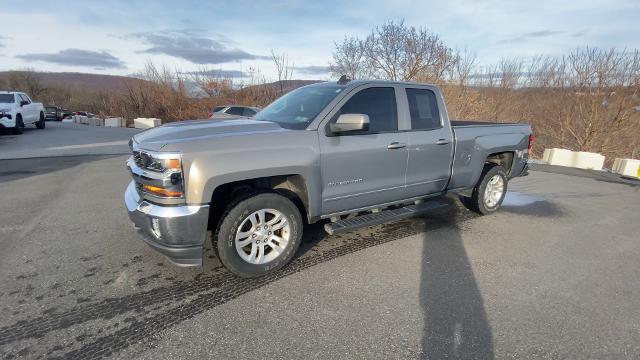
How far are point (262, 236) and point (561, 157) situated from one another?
37.6 ft

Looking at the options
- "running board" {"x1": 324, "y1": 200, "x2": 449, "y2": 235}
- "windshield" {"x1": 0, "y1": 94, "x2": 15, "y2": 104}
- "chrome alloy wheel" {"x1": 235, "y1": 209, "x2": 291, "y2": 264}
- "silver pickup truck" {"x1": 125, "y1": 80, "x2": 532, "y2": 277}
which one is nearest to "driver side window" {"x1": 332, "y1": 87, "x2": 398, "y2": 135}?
"silver pickup truck" {"x1": 125, "y1": 80, "x2": 532, "y2": 277}

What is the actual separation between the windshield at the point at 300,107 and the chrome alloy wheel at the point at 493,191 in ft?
10.3

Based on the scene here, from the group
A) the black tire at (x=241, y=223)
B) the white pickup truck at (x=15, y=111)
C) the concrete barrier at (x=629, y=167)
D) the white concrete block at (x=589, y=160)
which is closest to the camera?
the black tire at (x=241, y=223)

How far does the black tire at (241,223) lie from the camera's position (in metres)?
3.23

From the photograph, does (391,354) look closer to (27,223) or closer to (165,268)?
(165,268)

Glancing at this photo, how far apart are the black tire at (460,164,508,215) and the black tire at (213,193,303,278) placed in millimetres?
3261

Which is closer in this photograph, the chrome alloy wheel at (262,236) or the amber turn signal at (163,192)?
the amber turn signal at (163,192)

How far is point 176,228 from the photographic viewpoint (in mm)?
2980

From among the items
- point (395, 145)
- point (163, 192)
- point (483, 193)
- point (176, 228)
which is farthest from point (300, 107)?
point (483, 193)

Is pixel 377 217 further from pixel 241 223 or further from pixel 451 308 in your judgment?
pixel 241 223

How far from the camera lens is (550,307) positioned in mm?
3068

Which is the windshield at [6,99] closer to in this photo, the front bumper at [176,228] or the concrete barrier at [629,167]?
the front bumper at [176,228]

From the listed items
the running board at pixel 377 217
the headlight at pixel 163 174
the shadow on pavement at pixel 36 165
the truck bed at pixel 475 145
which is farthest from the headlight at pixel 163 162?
the shadow on pavement at pixel 36 165

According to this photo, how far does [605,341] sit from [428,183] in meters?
2.45
